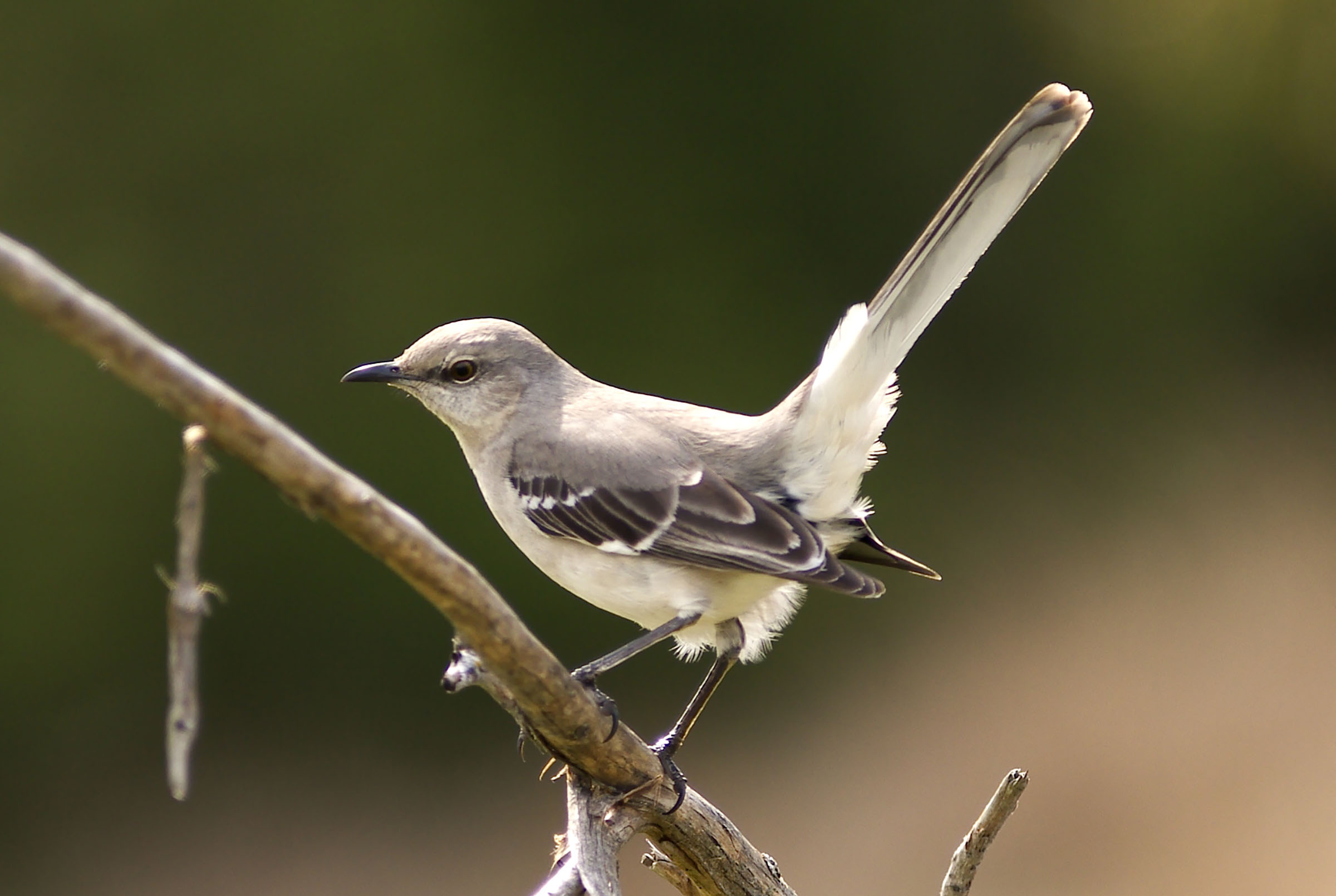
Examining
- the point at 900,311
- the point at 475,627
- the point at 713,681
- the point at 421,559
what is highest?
the point at 900,311

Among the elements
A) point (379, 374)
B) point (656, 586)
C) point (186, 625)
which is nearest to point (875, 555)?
point (656, 586)

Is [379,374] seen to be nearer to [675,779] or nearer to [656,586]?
[656,586]

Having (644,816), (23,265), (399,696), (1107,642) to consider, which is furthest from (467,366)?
(1107,642)

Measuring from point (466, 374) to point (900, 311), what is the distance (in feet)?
4.18

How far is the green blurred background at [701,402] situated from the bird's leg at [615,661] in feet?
13.7

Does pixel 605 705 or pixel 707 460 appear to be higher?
pixel 707 460

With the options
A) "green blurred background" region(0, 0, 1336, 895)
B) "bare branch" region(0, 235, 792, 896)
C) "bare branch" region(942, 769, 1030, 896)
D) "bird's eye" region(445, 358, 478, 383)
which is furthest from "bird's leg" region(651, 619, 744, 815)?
"green blurred background" region(0, 0, 1336, 895)

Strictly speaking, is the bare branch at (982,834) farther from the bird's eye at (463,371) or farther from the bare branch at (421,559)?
the bird's eye at (463,371)

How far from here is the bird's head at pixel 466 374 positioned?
343 cm

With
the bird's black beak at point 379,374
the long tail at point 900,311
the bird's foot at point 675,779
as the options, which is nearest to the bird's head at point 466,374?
the bird's black beak at point 379,374

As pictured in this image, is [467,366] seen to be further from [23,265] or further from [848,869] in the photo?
[848,869]

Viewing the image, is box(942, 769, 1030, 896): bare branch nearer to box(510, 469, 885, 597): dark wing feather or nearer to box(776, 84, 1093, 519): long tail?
box(510, 469, 885, 597): dark wing feather

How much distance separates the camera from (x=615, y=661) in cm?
283

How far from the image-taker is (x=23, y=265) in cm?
144
